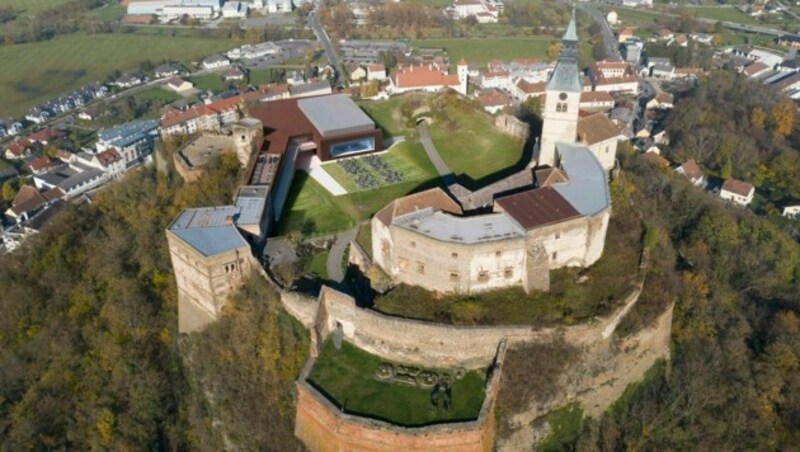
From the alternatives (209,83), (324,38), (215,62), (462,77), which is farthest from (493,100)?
(324,38)

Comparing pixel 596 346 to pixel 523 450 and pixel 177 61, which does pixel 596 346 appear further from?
pixel 177 61

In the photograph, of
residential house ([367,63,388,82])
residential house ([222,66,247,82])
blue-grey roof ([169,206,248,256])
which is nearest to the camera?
blue-grey roof ([169,206,248,256])

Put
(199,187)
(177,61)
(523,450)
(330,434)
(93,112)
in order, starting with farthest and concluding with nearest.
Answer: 1. (177,61)
2. (93,112)
3. (199,187)
4. (523,450)
5. (330,434)

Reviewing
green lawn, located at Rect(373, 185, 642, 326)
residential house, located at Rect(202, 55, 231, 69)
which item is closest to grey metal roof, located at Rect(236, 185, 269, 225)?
green lawn, located at Rect(373, 185, 642, 326)

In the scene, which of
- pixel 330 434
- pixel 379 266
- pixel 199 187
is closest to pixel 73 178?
pixel 199 187

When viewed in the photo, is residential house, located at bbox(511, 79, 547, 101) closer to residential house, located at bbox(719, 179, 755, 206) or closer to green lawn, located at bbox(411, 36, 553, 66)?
green lawn, located at bbox(411, 36, 553, 66)

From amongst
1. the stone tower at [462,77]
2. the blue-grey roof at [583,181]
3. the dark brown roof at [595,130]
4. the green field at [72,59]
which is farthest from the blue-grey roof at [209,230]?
the green field at [72,59]
